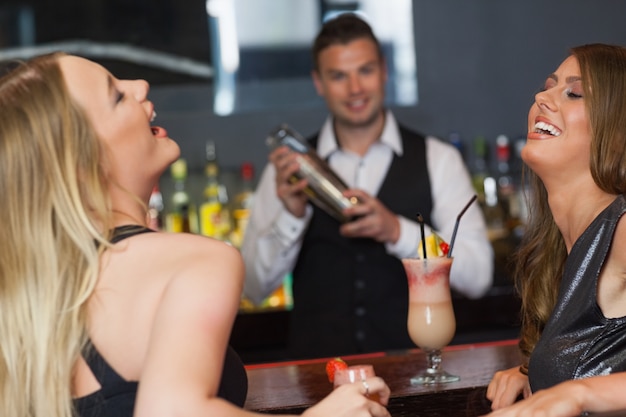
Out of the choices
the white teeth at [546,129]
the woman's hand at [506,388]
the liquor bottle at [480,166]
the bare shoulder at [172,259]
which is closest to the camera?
the bare shoulder at [172,259]

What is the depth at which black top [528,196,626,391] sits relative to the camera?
167 cm

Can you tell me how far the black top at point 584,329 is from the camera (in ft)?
5.48

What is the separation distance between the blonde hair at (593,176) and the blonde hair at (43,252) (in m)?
0.89

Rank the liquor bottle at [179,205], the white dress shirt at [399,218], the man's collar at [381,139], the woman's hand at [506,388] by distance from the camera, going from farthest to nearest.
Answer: the liquor bottle at [179,205], the man's collar at [381,139], the white dress shirt at [399,218], the woman's hand at [506,388]

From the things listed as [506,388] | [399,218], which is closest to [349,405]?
[506,388]

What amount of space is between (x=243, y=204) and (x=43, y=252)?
8.32ft

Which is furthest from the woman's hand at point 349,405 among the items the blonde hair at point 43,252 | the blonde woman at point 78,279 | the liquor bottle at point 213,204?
the liquor bottle at point 213,204

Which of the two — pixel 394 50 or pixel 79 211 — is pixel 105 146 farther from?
pixel 394 50

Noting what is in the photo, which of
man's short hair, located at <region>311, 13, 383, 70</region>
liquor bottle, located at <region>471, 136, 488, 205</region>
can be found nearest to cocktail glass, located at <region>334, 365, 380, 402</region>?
man's short hair, located at <region>311, 13, 383, 70</region>

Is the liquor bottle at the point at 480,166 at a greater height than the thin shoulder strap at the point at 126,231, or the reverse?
the thin shoulder strap at the point at 126,231

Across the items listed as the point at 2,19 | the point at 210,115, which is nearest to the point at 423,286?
the point at 210,115

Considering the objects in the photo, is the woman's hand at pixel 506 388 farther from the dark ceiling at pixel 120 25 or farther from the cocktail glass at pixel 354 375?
the dark ceiling at pixel 120 25

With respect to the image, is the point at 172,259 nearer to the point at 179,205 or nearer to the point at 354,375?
the point at 354,375

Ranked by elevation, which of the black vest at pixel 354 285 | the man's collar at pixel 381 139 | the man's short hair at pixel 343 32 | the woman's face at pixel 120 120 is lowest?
the black vest at pixel 354 285
